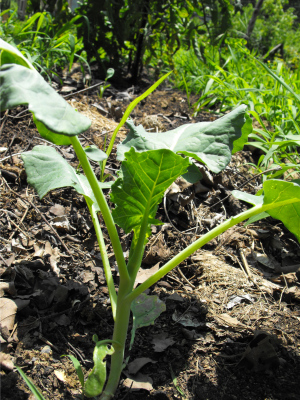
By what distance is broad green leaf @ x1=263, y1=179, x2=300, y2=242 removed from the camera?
0.94 metres

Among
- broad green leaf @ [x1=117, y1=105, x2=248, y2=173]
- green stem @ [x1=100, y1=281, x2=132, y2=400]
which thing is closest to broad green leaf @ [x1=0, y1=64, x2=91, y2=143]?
broad green leaf @ [x1=117, y1=105, x2=248, y2=173]

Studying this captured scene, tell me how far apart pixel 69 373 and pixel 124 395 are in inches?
7.1

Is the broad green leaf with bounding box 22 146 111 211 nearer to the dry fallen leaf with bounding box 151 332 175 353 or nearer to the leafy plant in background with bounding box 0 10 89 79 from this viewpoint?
the dry fallen leaf with bounding box 151 332 175 353

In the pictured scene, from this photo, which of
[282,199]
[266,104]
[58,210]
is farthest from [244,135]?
[266,104]

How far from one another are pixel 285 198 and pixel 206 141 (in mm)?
A: 314

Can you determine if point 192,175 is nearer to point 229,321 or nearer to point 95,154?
point 95,154

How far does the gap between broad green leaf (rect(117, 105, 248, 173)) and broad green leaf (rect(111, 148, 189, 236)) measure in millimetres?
148

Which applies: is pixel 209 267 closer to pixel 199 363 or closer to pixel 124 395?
pixel 199 363

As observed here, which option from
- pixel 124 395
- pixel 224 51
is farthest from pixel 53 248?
pixel 224 51

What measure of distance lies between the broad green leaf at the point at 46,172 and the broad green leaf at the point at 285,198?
0.55 metres

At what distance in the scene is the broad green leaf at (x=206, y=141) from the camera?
1.06 metres

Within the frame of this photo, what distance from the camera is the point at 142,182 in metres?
0.95

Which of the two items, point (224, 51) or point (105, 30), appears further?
point (224, 51)

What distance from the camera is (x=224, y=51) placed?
13.2 feet
